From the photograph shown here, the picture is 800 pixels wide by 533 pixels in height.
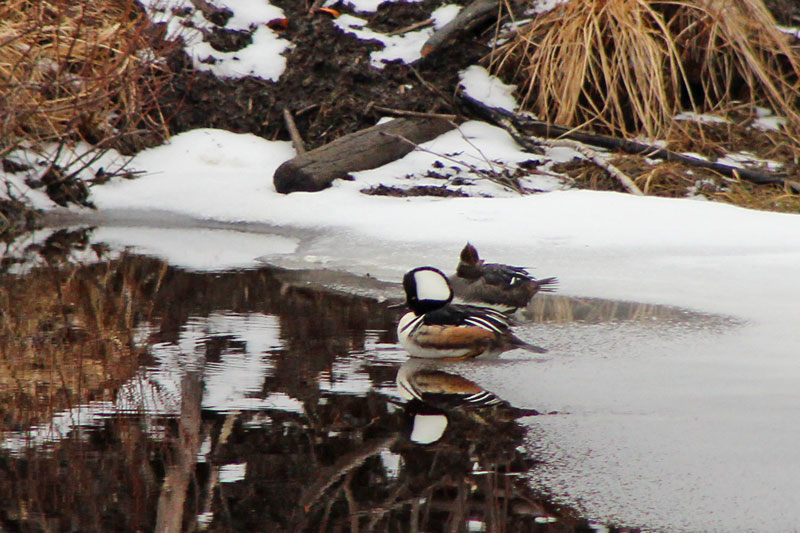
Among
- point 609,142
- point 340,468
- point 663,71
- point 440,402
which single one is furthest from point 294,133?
point 340,468

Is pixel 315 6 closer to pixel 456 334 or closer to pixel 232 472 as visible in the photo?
pixel 456 334

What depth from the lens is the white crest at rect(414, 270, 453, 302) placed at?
4.71m

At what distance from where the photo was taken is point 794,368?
4227 mm

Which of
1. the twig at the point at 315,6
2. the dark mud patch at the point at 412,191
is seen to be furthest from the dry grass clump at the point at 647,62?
the twig at the point at 315,6

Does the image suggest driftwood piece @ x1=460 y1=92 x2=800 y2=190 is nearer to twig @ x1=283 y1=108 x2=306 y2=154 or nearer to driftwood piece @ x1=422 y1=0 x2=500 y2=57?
driftwood piece @ x1=422 y1=0 x2=500 y2=57

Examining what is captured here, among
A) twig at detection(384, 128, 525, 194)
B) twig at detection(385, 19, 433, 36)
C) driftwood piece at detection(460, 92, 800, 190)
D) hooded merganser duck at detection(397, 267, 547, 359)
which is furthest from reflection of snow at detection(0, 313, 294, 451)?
twig at detection(385, 19, 433, 36)

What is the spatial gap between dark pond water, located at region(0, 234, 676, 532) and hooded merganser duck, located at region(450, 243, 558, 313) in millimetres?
179

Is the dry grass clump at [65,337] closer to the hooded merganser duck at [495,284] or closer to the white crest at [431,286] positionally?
the white crest at [431,286]

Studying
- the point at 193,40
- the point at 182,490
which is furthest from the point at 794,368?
the point at 193,40

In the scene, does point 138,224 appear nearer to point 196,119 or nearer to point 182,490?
point 196,119

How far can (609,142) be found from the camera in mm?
9219

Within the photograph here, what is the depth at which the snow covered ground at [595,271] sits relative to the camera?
3201 millimetres

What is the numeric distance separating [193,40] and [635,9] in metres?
4.37

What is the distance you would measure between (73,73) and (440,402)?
265 inches
